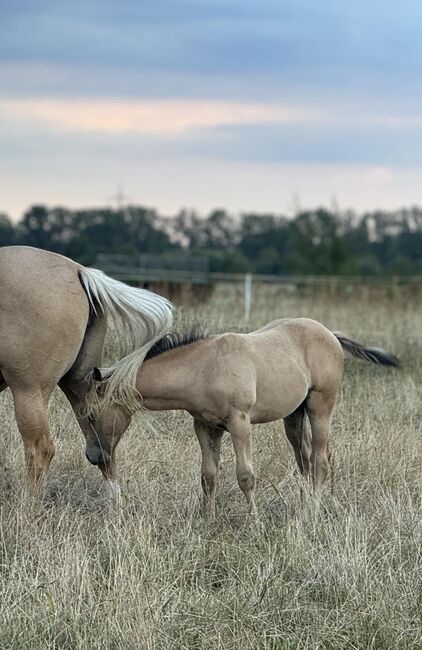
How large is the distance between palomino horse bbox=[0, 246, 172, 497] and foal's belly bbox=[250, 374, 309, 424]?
2.20ft

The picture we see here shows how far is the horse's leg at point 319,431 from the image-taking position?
233 inches

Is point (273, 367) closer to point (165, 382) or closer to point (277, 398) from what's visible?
point (277, 398)

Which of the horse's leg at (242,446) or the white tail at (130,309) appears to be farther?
the white tail at (130,309)

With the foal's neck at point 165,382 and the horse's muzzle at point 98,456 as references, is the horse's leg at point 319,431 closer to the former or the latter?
the foal's neck at point 165,382

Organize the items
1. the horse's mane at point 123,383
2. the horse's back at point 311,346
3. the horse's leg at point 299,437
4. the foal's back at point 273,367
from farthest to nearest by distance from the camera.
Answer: the horse's leg at point 299,437, the horse's back at point 311,346, the foal's back at point 273,367, the horse's mane at point 123,383

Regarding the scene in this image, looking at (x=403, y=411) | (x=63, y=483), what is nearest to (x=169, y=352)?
(x=63, y=483)

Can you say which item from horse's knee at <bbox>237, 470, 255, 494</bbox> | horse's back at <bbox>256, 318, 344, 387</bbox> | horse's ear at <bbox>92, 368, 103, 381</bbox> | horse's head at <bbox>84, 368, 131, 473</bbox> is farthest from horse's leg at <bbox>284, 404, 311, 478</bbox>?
horse's ear at <bbox>92, 368, 103, 381</bbox>

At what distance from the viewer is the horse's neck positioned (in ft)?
17.5

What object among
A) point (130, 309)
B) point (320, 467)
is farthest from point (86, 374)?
point (320, 467)

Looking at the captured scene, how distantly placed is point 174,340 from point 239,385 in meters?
0.48

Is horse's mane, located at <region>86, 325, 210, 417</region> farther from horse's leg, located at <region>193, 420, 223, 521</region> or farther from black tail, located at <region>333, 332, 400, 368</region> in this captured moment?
black tail, located at <region>333, 332, 400, 368</region>

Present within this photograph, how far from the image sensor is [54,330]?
5.29m

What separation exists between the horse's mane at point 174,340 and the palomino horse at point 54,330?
1.6 inches

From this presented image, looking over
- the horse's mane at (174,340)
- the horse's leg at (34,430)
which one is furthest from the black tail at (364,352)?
the horse's leg at (34,430)
